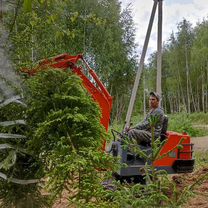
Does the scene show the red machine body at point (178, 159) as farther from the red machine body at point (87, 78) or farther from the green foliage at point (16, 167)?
the green foliage at point (16, 167)

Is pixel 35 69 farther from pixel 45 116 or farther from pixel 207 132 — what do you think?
pixel 207 132

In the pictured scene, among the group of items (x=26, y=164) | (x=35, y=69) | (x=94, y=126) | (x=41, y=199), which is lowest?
(x=41, y=199)

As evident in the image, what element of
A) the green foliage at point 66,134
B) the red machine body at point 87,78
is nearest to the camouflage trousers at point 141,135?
the red machine body at point 87,78

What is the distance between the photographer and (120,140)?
3490 mm

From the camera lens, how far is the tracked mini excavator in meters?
3.20

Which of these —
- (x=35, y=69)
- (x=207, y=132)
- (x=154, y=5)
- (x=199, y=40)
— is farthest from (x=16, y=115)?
(x=199, y=40)

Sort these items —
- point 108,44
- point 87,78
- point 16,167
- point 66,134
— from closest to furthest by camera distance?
1. point 66,134
2. point 16,167
3. point 87,78
4. point 108,44

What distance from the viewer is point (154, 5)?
8992mm

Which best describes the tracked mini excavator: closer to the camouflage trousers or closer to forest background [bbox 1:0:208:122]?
the camouflage trousers

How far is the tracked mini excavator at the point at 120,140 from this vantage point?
10.5 feet

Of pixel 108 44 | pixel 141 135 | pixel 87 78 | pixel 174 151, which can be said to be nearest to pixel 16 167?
pixel 87 78

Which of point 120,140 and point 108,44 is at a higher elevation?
point 108,44

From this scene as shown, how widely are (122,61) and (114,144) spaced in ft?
43.3

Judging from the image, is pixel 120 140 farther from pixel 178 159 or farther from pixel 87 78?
pixel 178 159
